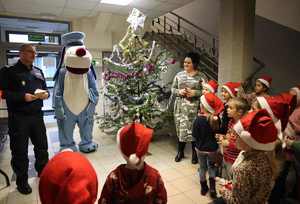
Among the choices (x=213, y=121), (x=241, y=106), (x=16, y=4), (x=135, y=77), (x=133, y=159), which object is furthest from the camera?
(x=16, y=4)

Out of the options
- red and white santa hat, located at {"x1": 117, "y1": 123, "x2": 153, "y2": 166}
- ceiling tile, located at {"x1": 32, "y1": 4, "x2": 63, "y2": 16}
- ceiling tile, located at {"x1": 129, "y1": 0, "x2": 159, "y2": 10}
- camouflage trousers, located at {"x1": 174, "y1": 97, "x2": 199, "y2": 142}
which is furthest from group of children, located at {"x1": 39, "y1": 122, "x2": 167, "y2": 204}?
ceiling tile, located at {"x1": 32, "y1": 4, "x2": 63, "y2": 16}

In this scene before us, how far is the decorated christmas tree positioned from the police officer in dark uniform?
1334 mm

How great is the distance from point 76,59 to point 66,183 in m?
2.37

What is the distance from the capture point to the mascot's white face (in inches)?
118

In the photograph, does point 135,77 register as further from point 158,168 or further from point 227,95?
point 227,95

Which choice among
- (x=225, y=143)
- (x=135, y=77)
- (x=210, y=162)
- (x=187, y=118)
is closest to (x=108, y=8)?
(x=135, y=77)

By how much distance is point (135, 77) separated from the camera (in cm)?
361

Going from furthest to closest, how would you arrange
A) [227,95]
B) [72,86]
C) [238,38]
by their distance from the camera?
[72,86]
[238,38]
[227,95]

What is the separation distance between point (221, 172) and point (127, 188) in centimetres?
148

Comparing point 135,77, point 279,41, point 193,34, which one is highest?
point 193,34

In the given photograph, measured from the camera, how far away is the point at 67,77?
3123 mm

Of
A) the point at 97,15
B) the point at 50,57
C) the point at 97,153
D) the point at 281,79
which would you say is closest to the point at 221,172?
the point at 97,153

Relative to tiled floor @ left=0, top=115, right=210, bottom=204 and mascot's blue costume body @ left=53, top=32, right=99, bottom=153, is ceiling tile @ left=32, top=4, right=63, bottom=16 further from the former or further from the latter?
tiled floor @ left=0, top=115, right=210, bottom=204

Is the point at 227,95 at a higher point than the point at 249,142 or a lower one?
higher
